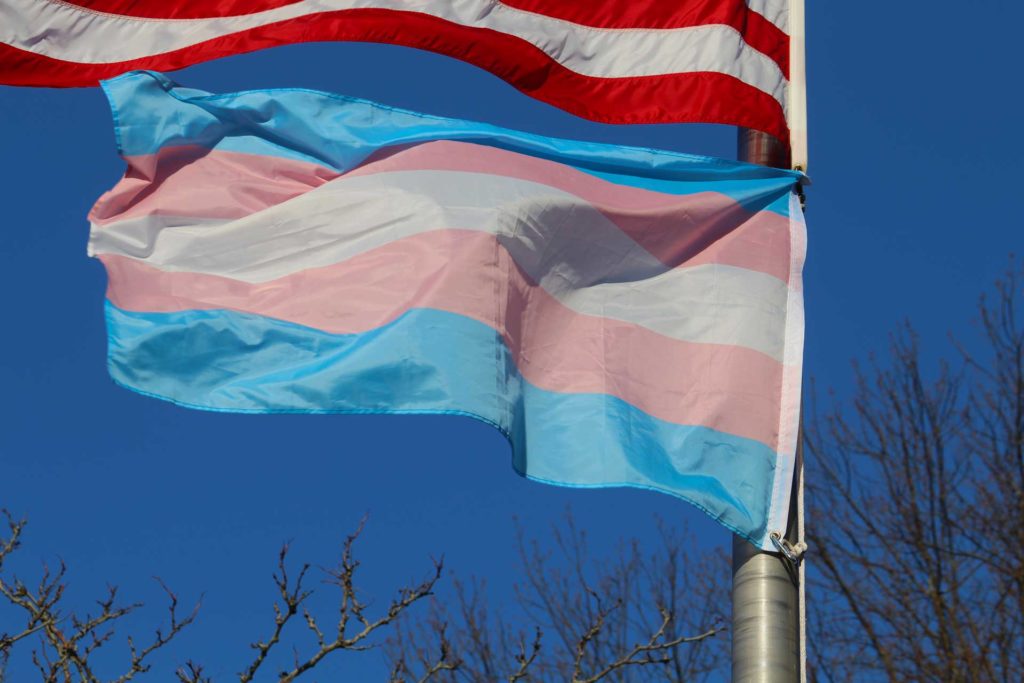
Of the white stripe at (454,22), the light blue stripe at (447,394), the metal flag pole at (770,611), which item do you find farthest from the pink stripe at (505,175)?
the metal flag pole at (770,611)

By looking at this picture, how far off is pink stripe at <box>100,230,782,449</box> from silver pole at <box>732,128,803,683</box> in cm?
59

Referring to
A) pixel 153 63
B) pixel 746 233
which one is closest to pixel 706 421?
pixel 746 233

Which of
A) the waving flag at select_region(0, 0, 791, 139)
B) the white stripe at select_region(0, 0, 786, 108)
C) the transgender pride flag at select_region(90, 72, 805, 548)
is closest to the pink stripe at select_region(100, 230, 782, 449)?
the transgender pride flag at select_region(90, 72, 805, 548)

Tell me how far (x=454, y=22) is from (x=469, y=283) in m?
1.46

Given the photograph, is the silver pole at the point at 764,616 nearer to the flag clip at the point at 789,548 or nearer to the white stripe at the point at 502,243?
the flag clip at the point at 789,548

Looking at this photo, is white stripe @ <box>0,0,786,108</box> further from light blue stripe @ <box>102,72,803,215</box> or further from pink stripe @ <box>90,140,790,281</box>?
pink stripe @ <box>90,140,790,281</box>

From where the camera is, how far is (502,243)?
245 inches

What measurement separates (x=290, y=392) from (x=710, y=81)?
2.27 m

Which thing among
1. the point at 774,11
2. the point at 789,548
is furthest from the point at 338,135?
the point at 789,548

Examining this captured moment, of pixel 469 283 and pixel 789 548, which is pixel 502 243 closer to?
pixel 469 283

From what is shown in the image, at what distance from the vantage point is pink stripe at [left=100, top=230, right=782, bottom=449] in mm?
5984

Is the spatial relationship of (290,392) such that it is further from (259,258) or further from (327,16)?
(327,16)

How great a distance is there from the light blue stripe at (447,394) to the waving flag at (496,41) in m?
1.40

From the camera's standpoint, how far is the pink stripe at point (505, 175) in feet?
21.4
